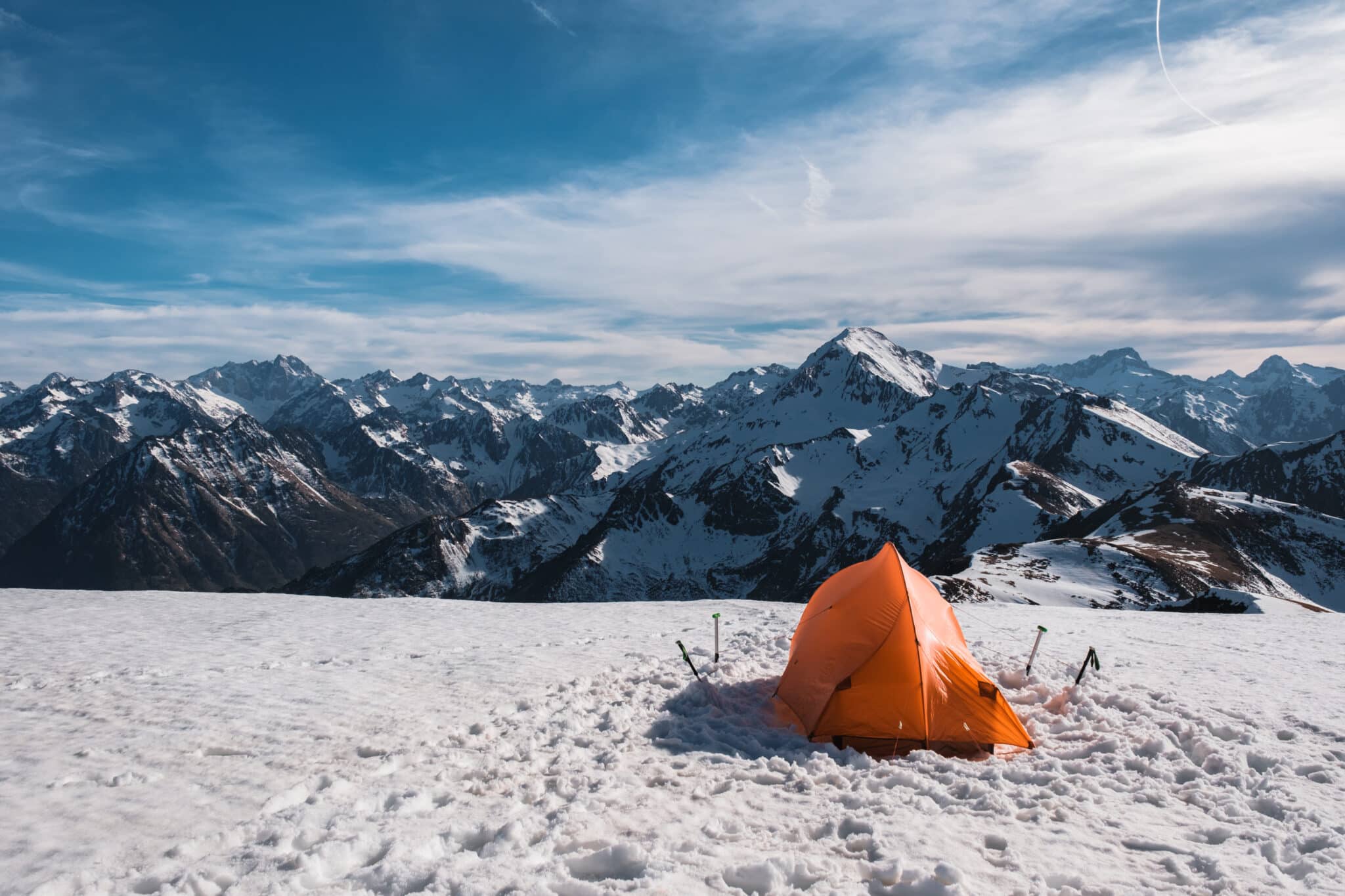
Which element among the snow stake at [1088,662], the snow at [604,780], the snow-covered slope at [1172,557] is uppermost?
the snow stake at [1088,662]

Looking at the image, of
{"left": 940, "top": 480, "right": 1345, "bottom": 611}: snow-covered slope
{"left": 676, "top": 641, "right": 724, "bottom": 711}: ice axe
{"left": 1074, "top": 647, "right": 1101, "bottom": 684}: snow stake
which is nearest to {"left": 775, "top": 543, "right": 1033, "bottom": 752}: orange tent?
{"left": 676, "top": 641, "right": 724, "bottom": 711}: ice axe

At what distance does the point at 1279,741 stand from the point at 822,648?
8.05m

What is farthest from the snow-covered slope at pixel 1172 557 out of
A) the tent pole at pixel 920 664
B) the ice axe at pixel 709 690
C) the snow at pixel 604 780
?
the tent pole at pixel 920 664

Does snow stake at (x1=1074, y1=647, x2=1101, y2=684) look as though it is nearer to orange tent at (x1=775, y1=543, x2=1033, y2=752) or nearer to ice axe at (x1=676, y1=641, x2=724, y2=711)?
orange tent at (x1=775, y1=543, x2=1033, y2=752)

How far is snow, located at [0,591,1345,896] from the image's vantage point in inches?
311

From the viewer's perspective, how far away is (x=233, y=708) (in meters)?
12.9

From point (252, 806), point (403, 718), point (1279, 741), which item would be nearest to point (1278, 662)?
point (1279, 741)

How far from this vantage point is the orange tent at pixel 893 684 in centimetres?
1177

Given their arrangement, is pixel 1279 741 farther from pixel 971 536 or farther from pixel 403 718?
pixel 971 536

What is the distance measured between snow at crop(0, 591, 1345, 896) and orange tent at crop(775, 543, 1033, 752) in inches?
19.0

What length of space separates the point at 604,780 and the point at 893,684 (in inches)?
208

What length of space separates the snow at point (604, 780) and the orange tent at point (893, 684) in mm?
483

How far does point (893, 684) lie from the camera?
12.1 metres

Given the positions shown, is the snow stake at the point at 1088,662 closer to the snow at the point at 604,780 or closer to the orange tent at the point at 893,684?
the snow at the point at 604,780
